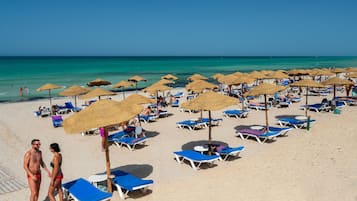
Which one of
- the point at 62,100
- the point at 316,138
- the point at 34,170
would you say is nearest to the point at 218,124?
the point at 316,138

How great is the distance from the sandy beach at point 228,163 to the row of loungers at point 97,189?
0.25 m

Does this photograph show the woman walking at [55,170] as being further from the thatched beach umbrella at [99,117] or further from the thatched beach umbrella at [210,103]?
the thatched beach umbrella at [210,103]

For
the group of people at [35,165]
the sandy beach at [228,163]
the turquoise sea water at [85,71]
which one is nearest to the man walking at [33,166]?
the group of people at [35,165]

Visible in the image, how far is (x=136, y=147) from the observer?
35.0 feet

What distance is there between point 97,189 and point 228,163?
3.79 m

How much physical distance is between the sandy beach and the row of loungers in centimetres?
25

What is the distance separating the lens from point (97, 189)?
6320mm

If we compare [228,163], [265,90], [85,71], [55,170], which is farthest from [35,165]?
[85,71]

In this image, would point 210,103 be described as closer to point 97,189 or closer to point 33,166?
point 97,189

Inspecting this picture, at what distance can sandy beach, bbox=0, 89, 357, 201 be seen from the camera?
654 centimetres

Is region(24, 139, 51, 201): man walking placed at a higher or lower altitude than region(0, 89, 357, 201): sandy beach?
higher

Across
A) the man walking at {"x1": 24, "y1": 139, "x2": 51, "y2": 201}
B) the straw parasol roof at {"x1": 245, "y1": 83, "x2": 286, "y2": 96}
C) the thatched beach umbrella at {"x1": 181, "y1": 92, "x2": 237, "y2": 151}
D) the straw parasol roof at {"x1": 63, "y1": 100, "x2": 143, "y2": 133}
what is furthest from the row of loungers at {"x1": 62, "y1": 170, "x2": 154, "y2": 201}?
the straw parasol roof at {"x1": 245, "y1": 83, "x2": 286, "y2": 96}

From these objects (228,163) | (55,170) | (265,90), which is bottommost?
(228,163)

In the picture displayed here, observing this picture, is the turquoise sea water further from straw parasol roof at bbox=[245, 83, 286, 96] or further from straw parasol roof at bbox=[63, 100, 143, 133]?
straw parasol roof at bbox=[63, 100, 143, 133]
